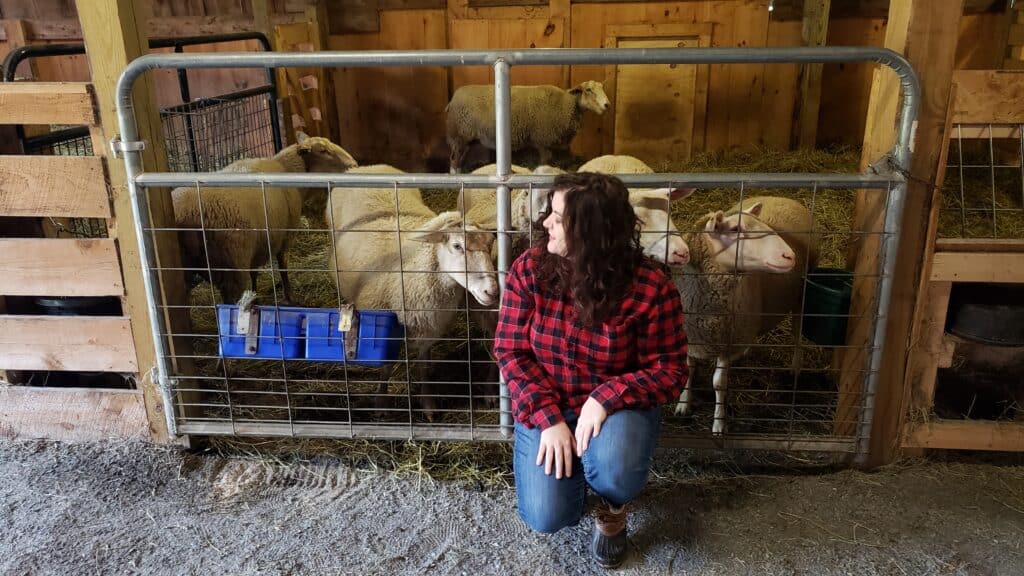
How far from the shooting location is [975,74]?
2814mm

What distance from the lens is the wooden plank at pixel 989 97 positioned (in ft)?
9.22

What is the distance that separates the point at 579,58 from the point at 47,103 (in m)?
2.37

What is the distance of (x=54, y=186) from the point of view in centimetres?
318

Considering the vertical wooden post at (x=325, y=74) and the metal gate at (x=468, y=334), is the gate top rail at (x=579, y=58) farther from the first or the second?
the vertical wooden post at (x=325, y=74)

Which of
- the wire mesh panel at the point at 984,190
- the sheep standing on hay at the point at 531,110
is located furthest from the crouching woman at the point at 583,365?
the sheep standing on hay at the point at 531,110

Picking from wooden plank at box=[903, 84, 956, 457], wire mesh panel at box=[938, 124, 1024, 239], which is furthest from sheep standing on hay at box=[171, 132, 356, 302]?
wire mesh panel at box=[938, 124, 1024, 239]

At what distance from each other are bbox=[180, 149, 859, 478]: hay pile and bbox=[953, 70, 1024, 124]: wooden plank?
0.73m

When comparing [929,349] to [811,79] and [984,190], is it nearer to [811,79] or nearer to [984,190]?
[984,190]

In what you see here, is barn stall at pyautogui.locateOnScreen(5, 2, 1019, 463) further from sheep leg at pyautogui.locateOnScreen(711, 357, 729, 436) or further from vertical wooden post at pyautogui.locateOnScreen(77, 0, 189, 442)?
sheep leg at pyautogui.locateOnScreen(711, 357, 729, 436)

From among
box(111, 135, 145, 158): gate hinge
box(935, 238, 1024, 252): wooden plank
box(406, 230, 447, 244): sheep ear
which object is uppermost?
box(111, 135, 145, 158): gate hinge

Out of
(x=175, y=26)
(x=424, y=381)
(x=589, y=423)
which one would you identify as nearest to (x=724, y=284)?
(x=589, y=423)

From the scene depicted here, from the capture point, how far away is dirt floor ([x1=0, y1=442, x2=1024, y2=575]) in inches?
108

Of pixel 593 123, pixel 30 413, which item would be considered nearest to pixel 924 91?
pixel 30 413

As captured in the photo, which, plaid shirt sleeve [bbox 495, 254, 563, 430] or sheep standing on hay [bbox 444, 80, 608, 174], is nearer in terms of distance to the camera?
plaid shirt sleeve [bbox 495, 254, 563, 430]
